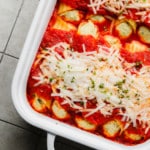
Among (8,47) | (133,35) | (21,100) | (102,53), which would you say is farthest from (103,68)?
(8,47)

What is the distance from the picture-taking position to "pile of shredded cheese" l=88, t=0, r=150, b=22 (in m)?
1.27

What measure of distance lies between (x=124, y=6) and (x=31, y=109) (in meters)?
0.43

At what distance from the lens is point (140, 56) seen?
4.25ft

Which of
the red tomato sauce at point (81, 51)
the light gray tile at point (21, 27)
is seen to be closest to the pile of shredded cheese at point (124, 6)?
the red tomato sauce at point (81, 51)

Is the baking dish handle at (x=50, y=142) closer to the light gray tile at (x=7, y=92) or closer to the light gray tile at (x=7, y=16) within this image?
the light gray tile at (x=7, y=92)

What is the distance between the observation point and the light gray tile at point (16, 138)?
162cm

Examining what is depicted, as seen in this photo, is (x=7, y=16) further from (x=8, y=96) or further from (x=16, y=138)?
(x=16, y=138)

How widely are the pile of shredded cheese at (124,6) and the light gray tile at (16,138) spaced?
1.98 ft

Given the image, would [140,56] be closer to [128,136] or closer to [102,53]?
[102,53]

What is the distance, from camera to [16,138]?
1626mm

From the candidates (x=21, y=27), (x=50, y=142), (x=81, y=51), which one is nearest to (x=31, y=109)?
(x=50, y=142)

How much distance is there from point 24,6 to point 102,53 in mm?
506

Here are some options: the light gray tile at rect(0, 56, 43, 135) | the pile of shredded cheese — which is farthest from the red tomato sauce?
the light gray tile at rect(0, 56, 43, 135)

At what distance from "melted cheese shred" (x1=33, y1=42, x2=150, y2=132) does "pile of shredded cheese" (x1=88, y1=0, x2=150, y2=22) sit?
0.13m
